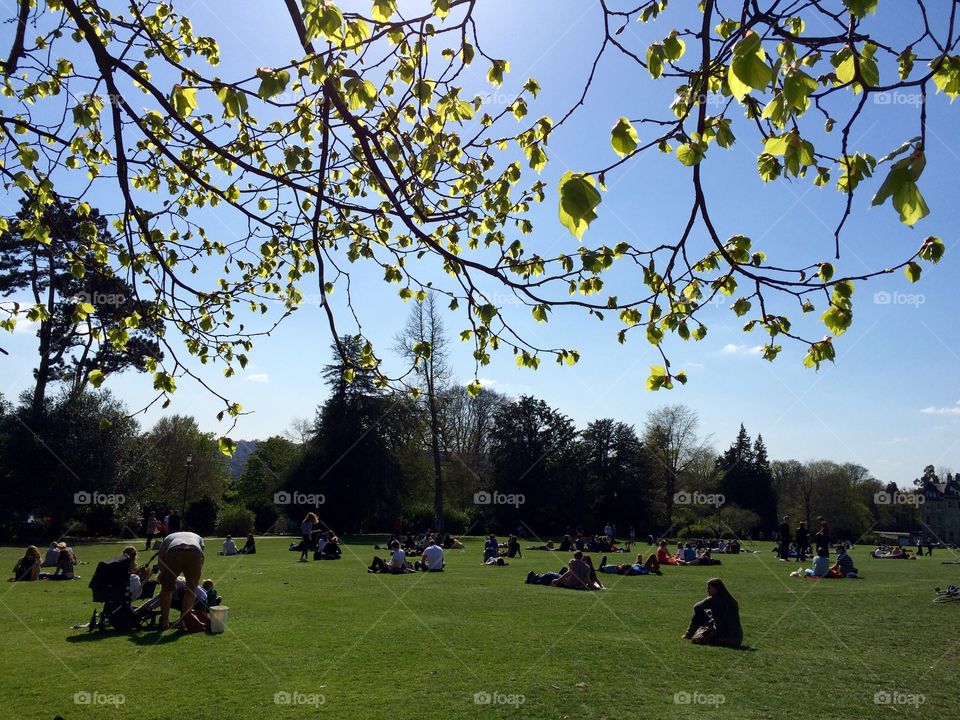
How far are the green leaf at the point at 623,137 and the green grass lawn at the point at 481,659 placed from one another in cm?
531

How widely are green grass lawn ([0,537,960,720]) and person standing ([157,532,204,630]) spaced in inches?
19.4

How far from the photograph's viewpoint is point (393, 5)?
4.12 m

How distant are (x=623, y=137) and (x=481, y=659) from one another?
7.10 meters

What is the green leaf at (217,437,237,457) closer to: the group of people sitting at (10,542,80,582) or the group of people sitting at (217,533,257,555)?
the group of people sitting at (10,542,80,582)

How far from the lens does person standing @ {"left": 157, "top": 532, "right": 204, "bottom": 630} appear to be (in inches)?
416

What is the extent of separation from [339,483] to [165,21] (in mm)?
43275

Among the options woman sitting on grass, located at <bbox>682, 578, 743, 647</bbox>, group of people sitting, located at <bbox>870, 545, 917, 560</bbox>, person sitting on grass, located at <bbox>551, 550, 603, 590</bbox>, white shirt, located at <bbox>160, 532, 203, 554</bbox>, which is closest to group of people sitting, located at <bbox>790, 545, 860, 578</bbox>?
person sitting on grass, located at <bbox>551, 550, 603, 590</bbox>

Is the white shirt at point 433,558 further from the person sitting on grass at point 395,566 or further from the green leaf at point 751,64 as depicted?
the green leaf at point 751,64

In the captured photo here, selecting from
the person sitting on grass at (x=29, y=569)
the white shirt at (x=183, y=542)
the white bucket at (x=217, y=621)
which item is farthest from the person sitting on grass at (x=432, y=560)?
the white bucket at (x=217, y=621)

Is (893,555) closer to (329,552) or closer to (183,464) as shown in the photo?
(329,552)

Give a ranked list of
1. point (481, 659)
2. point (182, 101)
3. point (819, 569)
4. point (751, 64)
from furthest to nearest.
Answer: point (819, 569) → point (481, 659) → point (182, 101) → point (751, 64)

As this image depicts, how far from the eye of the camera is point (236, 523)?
43281 millimetres

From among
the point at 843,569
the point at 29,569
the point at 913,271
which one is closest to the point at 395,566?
the point at 29,569

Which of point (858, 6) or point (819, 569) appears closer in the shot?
point (858, 6)
